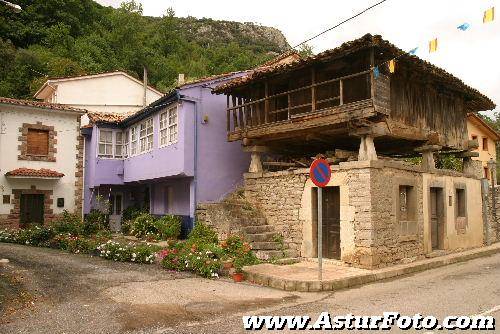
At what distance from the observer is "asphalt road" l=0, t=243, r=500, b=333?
5805mm

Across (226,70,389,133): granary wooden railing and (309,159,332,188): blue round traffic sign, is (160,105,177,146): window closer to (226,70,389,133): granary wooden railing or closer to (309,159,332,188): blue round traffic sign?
(226,70,389,133): granary wooden railing

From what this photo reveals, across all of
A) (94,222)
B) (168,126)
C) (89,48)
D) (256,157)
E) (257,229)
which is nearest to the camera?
(257,229)

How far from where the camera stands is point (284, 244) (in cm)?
1226

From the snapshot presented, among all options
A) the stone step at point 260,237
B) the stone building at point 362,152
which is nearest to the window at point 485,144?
the stone building at point 362,152

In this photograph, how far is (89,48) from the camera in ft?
127

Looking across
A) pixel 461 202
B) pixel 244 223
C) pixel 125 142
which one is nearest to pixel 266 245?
pixel 244 223

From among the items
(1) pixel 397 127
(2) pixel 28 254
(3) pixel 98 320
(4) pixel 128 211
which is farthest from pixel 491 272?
(4) pixel 128 211

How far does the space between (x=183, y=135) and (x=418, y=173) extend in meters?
7.40

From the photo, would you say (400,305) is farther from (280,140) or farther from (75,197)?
(75,197)

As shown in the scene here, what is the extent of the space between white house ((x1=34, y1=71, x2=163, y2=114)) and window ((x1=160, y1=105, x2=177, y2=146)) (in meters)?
11.2

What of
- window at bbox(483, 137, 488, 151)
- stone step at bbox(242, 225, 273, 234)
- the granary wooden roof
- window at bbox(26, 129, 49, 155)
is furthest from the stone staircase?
window at bbox(483, 137, 488, 151)

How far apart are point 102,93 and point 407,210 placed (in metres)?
21.1

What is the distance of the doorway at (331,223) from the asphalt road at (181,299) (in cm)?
209

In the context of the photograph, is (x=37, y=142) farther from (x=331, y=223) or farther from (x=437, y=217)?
(x=437, y=217)
